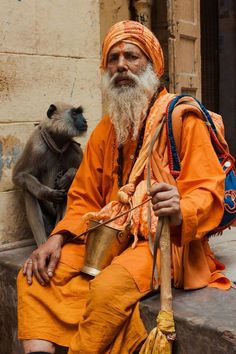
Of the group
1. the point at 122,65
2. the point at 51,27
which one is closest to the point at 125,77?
the point at 122,65

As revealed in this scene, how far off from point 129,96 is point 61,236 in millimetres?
863

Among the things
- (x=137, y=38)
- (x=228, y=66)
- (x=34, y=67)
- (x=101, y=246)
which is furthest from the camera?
(x=228, y=66)

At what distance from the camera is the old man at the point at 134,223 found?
2502 mm

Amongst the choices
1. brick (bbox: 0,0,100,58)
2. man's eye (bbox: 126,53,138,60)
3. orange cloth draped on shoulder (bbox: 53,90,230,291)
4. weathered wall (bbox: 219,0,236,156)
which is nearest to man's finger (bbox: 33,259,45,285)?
orange cloth draped on shoulder (bbox: 53,90,230,291)

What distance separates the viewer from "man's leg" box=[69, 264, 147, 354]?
2467 millimetres

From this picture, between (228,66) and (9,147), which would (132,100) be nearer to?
(9,147)

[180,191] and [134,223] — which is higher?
[180,191]

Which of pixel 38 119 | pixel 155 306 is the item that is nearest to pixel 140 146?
pixel 155 306

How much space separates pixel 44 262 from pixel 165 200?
86cm

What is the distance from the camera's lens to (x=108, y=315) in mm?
2473

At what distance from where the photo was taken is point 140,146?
10.1ft

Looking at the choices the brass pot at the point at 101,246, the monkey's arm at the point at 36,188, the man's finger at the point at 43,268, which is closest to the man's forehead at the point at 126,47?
the brass pot at the point at 101,246

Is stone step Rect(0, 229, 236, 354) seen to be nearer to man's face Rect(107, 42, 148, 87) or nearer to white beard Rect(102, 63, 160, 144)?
white beard Rect(102, 63, 160, 144)

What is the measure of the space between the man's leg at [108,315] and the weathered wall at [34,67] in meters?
1.87
